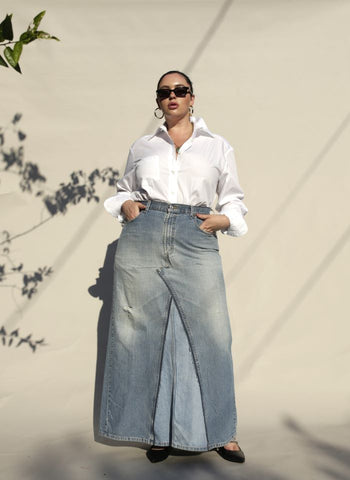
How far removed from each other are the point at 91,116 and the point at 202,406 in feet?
6.45

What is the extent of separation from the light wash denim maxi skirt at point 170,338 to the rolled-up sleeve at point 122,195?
10 centimetres

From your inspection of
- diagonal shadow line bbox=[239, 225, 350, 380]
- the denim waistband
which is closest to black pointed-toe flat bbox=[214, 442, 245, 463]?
diagonal shadow line bbox=[239, 225, 350, 380]

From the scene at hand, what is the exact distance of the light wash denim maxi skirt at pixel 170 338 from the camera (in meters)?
2.59

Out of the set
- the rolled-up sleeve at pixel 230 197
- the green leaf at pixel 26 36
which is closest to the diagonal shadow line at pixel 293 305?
the rolled-up sleeve at pixel 230 197

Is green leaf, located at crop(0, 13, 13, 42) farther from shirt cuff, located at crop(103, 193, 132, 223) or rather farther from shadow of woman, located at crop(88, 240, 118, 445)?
shadow of woman, located at crop(88, 240, 118, 445)

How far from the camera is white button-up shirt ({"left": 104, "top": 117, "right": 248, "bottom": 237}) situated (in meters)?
2.60

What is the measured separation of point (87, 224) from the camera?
3637mm

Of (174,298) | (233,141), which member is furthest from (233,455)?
(233,141)

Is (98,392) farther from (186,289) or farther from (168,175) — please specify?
(168,175)

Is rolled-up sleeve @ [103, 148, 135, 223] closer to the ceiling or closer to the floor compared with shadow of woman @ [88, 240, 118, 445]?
closer to the ceiling

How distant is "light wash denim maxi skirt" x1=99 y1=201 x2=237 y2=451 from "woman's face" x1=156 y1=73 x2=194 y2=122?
0.44 metres

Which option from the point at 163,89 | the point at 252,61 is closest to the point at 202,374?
the point at 163,89

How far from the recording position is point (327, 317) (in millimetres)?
3646

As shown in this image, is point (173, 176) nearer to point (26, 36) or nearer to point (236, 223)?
point (236, 223)
